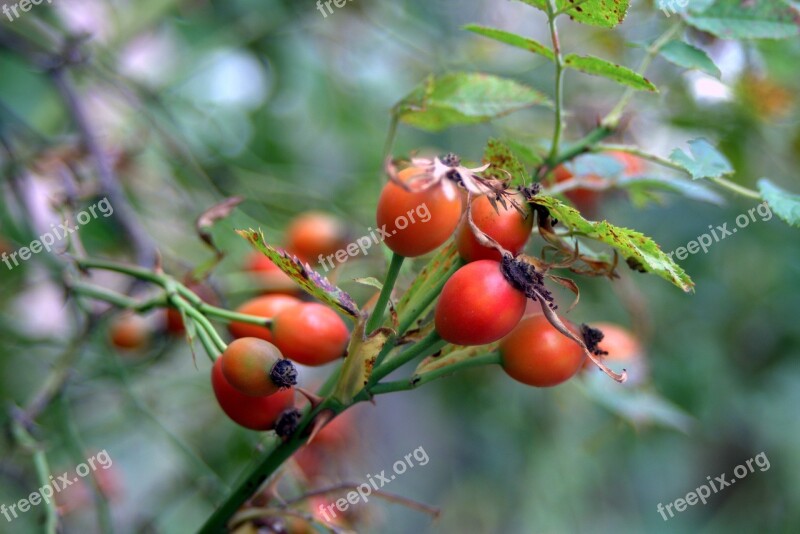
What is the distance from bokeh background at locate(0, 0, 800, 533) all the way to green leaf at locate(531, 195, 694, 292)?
1.88 feet

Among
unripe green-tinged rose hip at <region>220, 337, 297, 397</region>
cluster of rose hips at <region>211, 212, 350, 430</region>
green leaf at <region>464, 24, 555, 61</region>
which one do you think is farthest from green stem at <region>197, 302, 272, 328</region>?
green leaf at <region>464, 24, 555, 61</region>

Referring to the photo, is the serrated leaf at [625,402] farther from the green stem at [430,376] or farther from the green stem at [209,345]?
the green stem at [209,345]

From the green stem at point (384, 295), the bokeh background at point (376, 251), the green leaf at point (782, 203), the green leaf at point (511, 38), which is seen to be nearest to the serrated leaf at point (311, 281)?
the green stem at point (384, 295)

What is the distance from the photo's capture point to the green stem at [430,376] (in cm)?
66

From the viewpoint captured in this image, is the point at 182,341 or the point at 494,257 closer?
the point at 494,257

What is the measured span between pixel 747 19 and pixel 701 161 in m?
0.23

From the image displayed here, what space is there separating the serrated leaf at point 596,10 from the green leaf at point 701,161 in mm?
160

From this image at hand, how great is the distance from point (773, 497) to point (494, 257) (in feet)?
6.07

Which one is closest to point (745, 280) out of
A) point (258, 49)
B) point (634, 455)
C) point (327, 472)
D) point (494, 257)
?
point (634, 455)

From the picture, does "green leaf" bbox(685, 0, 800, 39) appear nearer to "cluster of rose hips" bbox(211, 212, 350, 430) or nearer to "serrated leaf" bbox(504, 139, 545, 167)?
"serrated leaf" bbox(504, 139, 545, 167)

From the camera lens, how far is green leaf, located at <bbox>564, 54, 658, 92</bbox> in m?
0.72

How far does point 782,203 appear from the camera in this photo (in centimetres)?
75

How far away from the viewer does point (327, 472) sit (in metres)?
1.29

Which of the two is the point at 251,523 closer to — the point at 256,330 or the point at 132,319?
the point at 256,330
